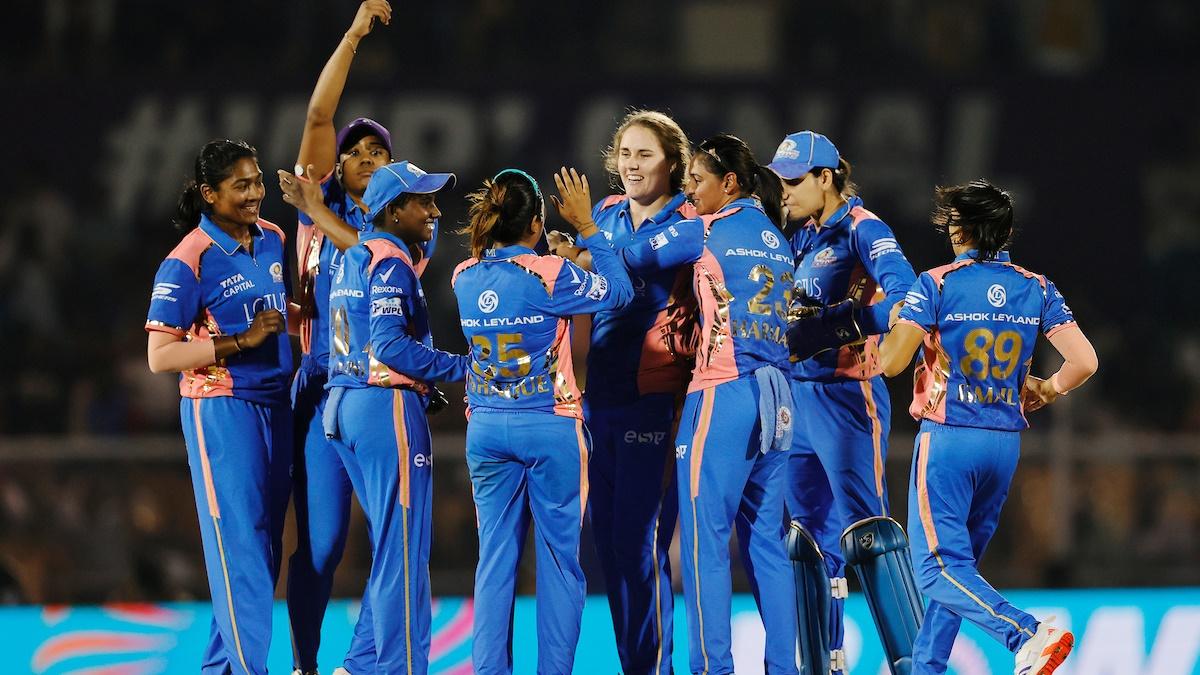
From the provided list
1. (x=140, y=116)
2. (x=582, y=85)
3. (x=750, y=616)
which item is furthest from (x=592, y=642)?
(x=140, y=116)

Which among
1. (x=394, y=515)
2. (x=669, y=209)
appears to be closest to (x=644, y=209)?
(x=669, y=209)

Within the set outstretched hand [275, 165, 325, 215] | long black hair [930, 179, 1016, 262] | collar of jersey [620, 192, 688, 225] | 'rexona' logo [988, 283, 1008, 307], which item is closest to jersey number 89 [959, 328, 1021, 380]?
'rexona' logo [988, 283, 1008, 307]

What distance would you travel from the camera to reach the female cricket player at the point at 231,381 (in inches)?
241

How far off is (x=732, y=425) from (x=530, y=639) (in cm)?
239

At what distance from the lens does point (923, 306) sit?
620 cm

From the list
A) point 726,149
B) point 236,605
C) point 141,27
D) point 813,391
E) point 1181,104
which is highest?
point 141,27

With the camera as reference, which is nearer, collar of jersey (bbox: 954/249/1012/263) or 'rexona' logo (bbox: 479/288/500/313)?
'rexona' logo (bbox: 479/288/500/313)

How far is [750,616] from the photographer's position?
26.6 ft

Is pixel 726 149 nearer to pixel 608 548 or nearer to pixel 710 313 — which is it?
pixel 710 313

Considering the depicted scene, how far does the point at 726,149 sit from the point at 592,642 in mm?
2865

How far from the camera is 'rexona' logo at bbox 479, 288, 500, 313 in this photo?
591 cm

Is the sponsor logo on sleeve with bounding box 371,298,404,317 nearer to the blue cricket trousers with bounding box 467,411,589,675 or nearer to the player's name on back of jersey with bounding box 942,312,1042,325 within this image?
the blue cricket trousers with bounding box 467,411,589,675

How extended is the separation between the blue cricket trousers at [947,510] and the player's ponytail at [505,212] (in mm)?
1863

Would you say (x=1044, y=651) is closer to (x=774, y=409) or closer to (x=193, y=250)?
(x=774, y=409)
